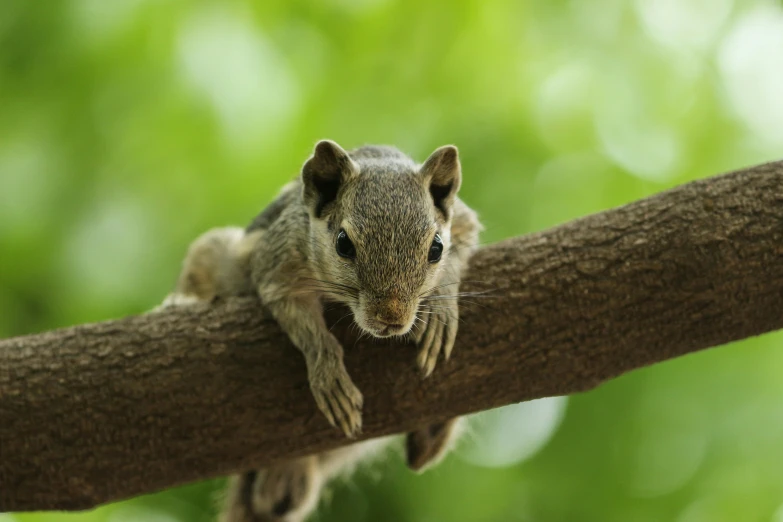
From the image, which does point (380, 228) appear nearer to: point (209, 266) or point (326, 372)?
point (326, 372)

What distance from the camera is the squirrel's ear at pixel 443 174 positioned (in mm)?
3695

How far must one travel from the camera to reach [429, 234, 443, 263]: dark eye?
11.5ft

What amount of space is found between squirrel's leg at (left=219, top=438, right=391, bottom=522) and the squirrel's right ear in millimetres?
1337

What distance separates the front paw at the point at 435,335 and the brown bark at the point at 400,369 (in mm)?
69

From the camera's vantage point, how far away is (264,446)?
3.76m

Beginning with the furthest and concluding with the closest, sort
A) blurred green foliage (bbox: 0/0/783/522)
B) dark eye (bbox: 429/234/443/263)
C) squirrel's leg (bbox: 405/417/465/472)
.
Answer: blurred green foliage (bbox: 0/0/783/522), squirrel's leg (bbox: 405/417/465/472), dark eye (bbox: 429/234/443/263)

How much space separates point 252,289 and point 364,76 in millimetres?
2799

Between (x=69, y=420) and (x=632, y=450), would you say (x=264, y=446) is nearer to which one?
(x=69, y=420)

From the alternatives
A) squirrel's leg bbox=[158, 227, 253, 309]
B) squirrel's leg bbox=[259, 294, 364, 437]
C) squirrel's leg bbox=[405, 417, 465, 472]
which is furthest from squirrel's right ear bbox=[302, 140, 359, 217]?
squirrel's leg bbox=[405, 417, 465, 472]

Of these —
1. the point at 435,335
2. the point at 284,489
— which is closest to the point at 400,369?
the point at 435,335

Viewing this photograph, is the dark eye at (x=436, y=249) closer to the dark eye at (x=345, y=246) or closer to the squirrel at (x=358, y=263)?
the squirrel at (x=358, y=263)

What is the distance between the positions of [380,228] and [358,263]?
5.9 inches

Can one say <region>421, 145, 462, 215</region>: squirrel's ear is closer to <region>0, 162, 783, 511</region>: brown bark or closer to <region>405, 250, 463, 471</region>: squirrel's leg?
<region>405, 250, 463, 471</region>: squirrel's leg

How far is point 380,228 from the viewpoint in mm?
3396
